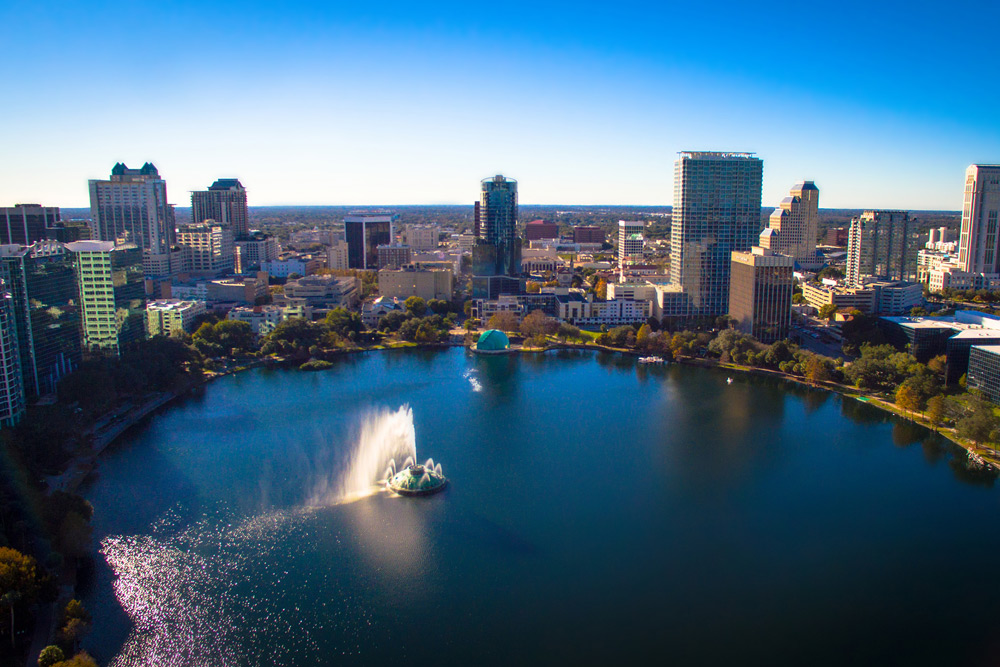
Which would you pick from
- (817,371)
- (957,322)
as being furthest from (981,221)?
(817,371)

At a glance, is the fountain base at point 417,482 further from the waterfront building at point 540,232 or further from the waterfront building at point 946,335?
the waterfront building at point 540,232

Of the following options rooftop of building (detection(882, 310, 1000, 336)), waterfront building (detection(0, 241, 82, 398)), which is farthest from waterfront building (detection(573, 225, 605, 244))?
waterfront building (detection(0, 241, 82, 398))

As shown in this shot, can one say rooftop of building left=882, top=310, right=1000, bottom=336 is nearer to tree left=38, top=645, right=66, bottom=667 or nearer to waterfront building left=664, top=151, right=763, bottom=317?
waterfront building left=664, top=151, right=763, bottom=317

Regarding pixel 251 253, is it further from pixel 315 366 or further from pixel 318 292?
pixel 315 366

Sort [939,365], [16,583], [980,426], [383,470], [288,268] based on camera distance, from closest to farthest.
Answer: [16,583] < [383,470] < [980,426] < [939,365] < [288,268]

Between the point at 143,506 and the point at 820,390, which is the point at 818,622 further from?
the point at 820,390

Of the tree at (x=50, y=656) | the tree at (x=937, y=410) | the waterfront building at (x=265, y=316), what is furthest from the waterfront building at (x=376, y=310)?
the tree at (x=50, y=656)
